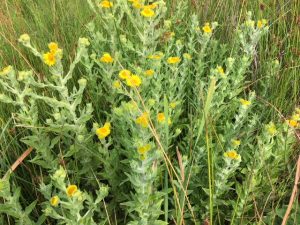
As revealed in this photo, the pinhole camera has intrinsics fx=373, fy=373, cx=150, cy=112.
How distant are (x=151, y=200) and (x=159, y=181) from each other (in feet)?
0.97

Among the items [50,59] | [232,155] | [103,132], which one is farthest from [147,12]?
[232,155]

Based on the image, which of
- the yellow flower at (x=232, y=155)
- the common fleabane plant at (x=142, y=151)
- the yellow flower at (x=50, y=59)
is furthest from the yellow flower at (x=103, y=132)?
the yellow flower at (x=232, y=155)

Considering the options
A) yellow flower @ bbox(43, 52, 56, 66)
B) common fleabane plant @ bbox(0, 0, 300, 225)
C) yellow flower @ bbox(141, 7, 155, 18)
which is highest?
yellow flower @ bbox(141, 7, 155, 18)

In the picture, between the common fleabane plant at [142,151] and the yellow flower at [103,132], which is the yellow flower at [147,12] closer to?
the common fleabane plant at [142,151]

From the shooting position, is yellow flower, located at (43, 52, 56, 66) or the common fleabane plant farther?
yellow flower, located at (43, 52, 56, 66)

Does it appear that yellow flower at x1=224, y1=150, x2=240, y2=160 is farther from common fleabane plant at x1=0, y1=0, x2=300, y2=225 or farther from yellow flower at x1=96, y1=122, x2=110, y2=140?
yellow flower at x1=96, y1=122, x2=110, y2=140

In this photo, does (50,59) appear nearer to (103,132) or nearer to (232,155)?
(103,132)

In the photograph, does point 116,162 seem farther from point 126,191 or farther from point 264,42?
point 264,42

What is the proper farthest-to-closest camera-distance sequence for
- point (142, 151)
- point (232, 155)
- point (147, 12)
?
point (147, 12), point (232, 155), point (142, 151)

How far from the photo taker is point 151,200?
5.00 ft

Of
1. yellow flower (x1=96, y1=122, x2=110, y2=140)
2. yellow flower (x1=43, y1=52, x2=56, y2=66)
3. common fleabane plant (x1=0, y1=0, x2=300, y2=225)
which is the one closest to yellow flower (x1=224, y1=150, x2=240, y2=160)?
common fleabane plant (x1=0, y1=0, x2=300, y2=225)

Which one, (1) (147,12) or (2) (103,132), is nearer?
(2) (103,132)

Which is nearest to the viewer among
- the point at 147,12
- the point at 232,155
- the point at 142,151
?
the point at 142,151

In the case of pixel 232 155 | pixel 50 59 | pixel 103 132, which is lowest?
pixel 232 155
